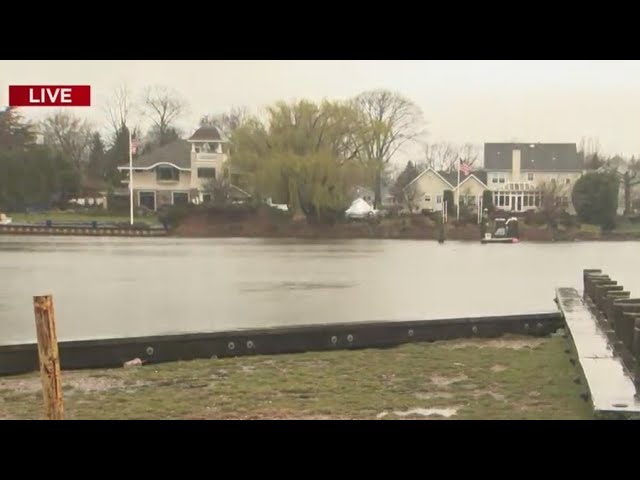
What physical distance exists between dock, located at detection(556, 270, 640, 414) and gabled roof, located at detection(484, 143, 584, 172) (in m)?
12.8

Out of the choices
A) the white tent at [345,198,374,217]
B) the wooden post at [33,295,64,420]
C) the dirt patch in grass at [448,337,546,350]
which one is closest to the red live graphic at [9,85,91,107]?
the wooden post at [33,295,64,420]

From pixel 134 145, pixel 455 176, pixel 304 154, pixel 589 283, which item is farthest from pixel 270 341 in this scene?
pixel 304 154

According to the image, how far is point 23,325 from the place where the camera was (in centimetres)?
942

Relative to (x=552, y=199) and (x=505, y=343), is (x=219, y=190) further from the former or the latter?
(x=505, y=343)

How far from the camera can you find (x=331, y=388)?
5504mm

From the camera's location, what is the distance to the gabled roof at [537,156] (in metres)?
21.4

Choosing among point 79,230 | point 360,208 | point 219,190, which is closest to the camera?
point 79,230

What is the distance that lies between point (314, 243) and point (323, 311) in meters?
14.3

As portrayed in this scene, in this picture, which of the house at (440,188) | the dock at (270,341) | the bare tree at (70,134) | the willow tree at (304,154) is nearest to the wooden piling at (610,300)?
the dock at (270,341)

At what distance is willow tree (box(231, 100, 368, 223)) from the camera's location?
25.2 metres

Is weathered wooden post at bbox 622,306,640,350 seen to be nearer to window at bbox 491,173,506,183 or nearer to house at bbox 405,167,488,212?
house at bbox 405,167,488,212

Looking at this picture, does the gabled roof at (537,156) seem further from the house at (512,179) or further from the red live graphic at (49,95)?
the red live graphic at (49,95)

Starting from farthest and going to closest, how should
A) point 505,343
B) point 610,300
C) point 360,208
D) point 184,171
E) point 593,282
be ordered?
point 360,208
point 184,171
point 593,282
point 505,343
point 610,300

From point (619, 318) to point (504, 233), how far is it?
20.2m
